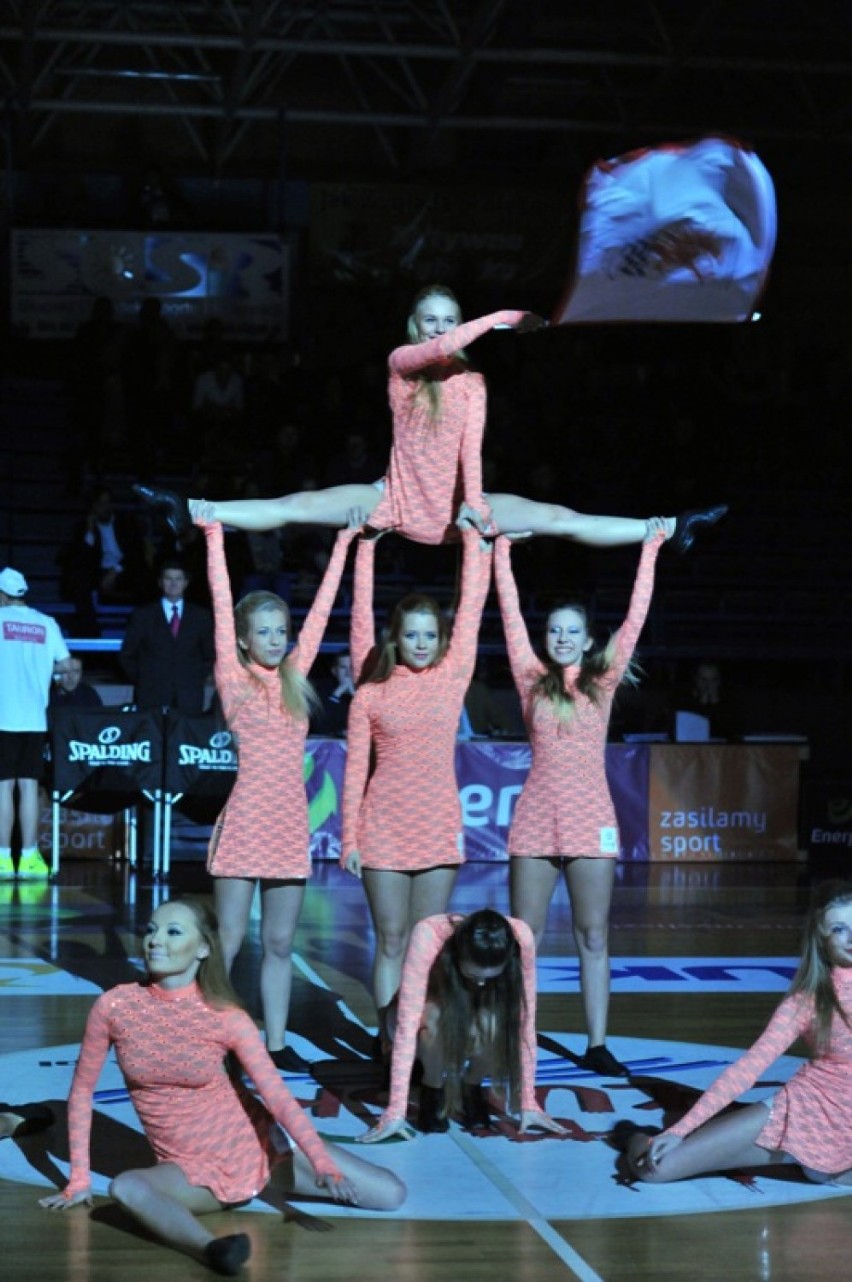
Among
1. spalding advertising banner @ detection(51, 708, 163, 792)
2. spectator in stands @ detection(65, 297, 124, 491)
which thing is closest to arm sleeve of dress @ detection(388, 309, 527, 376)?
spalding advertising banner @ detection(51, 708, 163, 792)

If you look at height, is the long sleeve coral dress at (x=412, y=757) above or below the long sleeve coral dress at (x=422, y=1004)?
above

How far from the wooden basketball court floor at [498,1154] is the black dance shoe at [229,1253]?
101 millimetres

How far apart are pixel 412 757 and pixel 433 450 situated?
1.04 m

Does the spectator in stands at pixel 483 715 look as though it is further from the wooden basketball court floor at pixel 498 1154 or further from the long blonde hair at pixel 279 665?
the long blonde hair at pixel 279 665

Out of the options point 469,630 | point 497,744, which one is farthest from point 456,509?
point 497,744

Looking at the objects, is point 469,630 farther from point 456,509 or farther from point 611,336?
point 611,336

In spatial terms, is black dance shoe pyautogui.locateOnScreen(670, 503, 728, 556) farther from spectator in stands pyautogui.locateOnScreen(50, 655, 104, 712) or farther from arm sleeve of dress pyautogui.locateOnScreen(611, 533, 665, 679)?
spectator in stands pyautogui.locateOnScreen(50, 655, 104, 712)

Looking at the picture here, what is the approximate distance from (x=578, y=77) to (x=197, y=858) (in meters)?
10.4

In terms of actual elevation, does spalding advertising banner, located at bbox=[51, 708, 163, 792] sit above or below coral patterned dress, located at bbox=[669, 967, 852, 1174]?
above

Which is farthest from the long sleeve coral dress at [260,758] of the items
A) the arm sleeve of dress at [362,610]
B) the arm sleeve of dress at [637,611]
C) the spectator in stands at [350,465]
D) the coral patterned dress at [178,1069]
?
the spectator in stands at [350,465]

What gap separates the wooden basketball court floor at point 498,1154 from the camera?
4.39 m

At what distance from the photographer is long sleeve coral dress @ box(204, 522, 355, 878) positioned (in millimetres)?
6035

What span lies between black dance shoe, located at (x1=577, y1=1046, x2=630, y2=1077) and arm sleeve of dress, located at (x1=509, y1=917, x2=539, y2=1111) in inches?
28.3

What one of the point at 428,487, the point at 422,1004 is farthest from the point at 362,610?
the point at 422,1004
